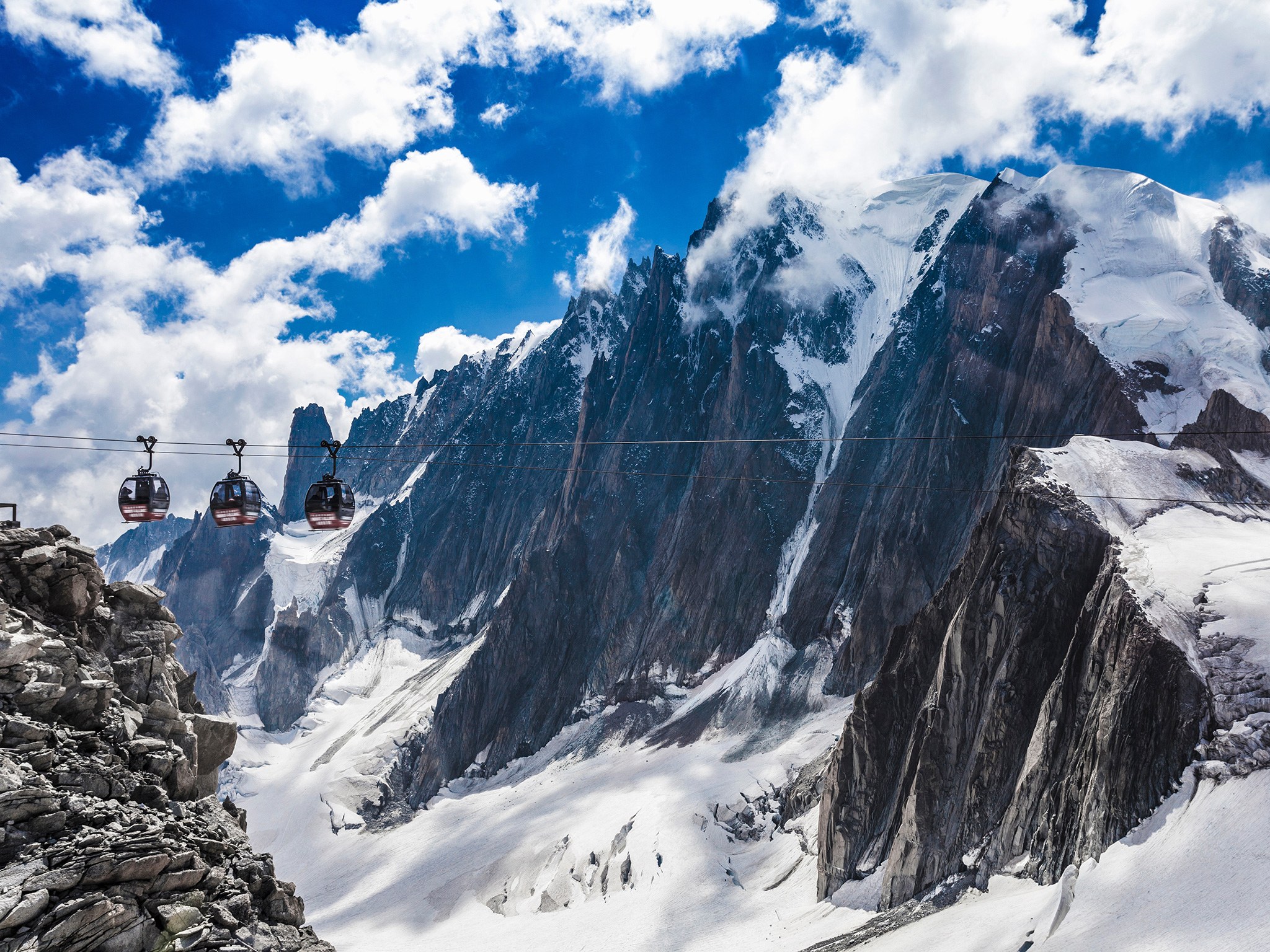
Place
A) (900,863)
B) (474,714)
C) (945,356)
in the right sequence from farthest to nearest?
(474,714), (945,356), (900,863)

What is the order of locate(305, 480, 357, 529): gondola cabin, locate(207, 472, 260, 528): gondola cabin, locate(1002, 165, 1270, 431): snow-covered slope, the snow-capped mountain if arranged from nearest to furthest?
locate(305, 480, 357, 529): gondola cabin
locate(207, 472, 260, 528): gondola cabin
the snow-capped mountain
locate(1002, 165, 1270, 431): snow-covered slope

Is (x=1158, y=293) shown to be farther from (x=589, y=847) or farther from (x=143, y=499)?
(x=143, y=499)

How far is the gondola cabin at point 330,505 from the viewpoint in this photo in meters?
21.9

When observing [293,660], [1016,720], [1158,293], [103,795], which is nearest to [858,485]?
[1158,293]

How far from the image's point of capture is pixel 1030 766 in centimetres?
2922

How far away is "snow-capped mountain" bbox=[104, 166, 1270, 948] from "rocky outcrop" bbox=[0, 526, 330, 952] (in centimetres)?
2041

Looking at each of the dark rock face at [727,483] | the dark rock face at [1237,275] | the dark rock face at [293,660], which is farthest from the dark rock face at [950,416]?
the dark rock face at [293,660]

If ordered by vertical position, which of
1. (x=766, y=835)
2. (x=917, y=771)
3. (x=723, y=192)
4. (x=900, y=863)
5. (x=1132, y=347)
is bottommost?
(x=766, y=835)

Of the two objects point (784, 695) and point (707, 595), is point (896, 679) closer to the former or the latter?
point (784, 695)

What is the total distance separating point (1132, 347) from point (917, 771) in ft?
112

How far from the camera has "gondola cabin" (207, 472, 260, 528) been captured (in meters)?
23.0

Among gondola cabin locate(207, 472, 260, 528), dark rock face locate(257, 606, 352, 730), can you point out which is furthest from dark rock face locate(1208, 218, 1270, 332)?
dark rock face locate(257, 606, 352, 730)

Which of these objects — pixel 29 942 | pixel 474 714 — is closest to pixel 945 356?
pixel 474 714

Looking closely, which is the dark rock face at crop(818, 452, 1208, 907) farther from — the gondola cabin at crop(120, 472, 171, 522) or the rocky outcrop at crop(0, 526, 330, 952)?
the gondola cabin at crop(120, 472, 171, 522)
